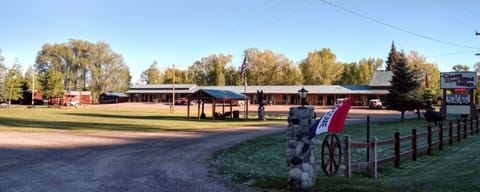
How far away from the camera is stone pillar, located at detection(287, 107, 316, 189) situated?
739cm

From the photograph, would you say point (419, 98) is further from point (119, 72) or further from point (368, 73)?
point (119, 72)

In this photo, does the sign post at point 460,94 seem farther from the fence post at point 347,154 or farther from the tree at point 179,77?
the tree at point 179,77

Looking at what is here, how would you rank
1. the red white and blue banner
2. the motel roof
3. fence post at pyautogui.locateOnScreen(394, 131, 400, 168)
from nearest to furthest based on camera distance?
the red white and blue banner
fence post at pyautogui.locateOnScreen(394, 131, 400, 168)
the motel roof

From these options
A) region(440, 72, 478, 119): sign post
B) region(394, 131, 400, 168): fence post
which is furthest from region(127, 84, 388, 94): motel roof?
region(394, 131, 400, 168): fence post

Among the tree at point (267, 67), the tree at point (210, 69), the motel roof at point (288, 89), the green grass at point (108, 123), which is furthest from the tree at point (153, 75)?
the green grass at point (108, 123)

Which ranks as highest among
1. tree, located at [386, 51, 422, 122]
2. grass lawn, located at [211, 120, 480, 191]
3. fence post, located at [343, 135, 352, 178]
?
tree, located at [386, 51, 422, 122]

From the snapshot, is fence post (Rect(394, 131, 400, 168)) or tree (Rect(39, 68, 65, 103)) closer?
fence post (Rect(394, 131, 400, 168))

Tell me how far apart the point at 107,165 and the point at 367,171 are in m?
6.85

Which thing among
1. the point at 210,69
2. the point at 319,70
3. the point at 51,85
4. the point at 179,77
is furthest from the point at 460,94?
the point at 179,77

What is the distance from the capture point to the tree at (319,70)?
9144 cm

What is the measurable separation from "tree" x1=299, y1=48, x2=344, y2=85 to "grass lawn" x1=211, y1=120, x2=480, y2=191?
75170mm

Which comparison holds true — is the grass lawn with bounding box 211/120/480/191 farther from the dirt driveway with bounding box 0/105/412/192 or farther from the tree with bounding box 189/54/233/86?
the tree with bounding box 189/54/233/86

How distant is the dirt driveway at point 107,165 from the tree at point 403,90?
25.0 m

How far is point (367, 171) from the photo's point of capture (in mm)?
10352
